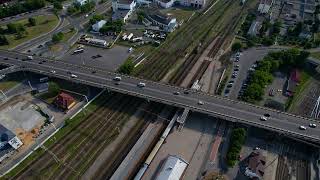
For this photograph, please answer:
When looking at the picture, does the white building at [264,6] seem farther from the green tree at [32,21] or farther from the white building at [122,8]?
the green tree at [32,21]

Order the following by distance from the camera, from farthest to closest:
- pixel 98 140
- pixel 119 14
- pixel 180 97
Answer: pixel 119 14 → pixel 180 97 → pixel 98 140

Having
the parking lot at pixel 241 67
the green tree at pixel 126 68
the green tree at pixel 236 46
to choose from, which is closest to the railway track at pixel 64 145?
the green tree at pixel 126 68

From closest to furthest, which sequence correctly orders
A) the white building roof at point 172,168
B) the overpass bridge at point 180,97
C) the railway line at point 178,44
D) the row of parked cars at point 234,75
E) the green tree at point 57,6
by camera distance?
1. the white building roof at point 172,168
2. the overpass bridge at point 180,97
3. the row of parked cars at point 234,75
4. the railway line at point 178,44
5. the green tree at point 57,6

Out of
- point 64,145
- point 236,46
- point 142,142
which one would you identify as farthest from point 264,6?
point 64,145

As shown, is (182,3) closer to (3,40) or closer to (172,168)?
(3,40)

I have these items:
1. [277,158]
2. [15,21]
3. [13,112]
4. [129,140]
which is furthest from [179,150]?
[15,21]

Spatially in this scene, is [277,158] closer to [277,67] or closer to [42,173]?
[277,67]
